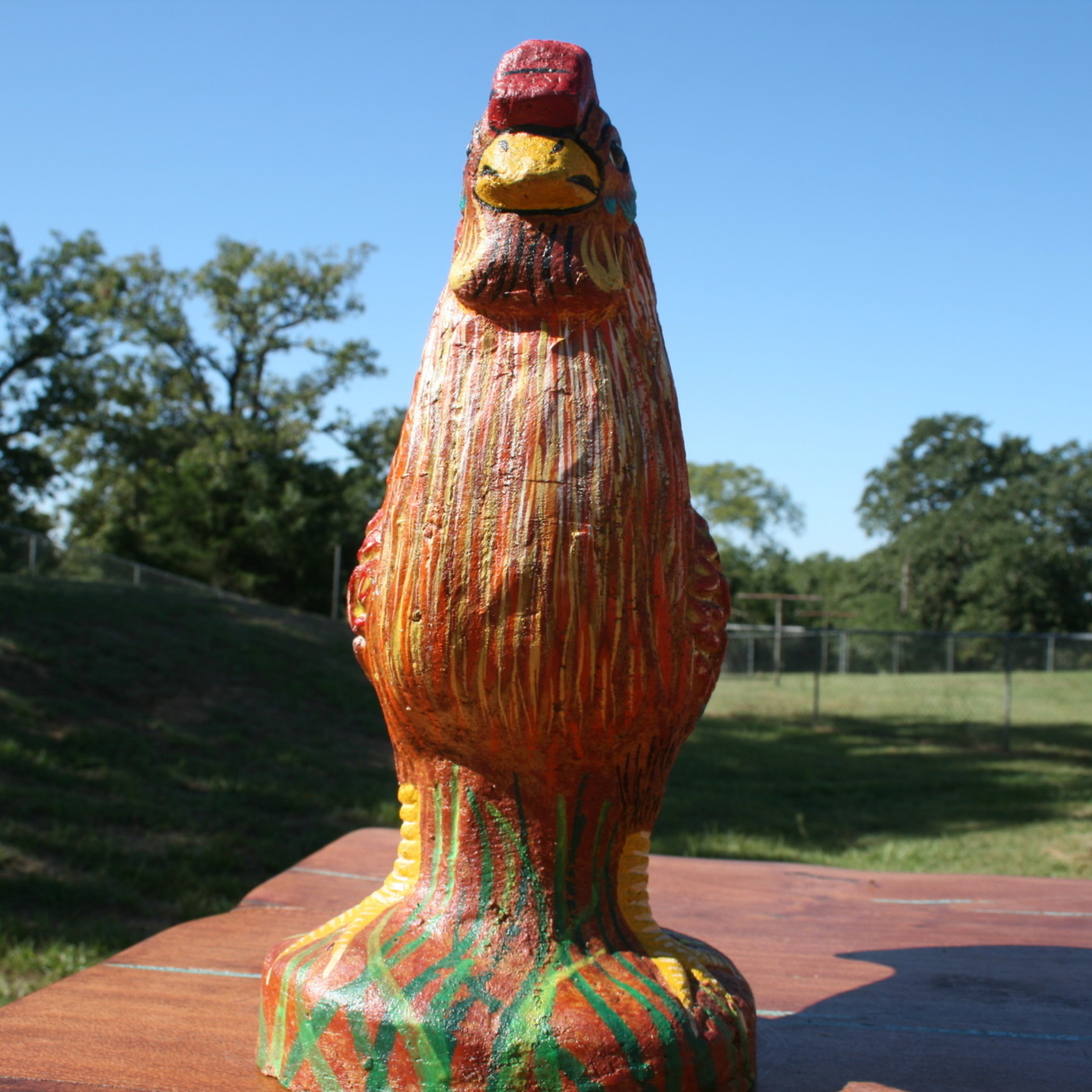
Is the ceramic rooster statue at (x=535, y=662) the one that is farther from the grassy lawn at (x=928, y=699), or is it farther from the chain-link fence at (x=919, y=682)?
the grassy lawn at (x=928, y=699)

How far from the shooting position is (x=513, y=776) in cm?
152

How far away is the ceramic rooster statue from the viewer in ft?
4.70

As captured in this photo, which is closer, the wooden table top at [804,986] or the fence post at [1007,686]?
the wooden table top at [804,986]

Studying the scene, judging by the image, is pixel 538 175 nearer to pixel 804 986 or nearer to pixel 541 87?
pixel 541 87

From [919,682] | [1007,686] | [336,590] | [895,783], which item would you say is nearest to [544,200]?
[895,783]

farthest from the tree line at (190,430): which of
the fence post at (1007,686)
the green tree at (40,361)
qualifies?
the fence post at (1007,686)

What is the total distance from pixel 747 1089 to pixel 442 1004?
498 mm

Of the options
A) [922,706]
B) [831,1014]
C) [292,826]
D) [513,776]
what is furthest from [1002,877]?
[922,706]

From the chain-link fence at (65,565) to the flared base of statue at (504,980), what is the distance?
37.3 feet

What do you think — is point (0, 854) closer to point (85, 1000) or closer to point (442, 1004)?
point (85, 1000)

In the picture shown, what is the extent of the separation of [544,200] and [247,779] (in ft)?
18.8

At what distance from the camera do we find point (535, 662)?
4.71ft

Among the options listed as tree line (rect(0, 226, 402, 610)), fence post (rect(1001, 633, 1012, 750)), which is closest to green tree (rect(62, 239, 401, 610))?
tree line (rect(0, 226, 402, 610))

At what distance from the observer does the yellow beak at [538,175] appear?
58.4 inches
